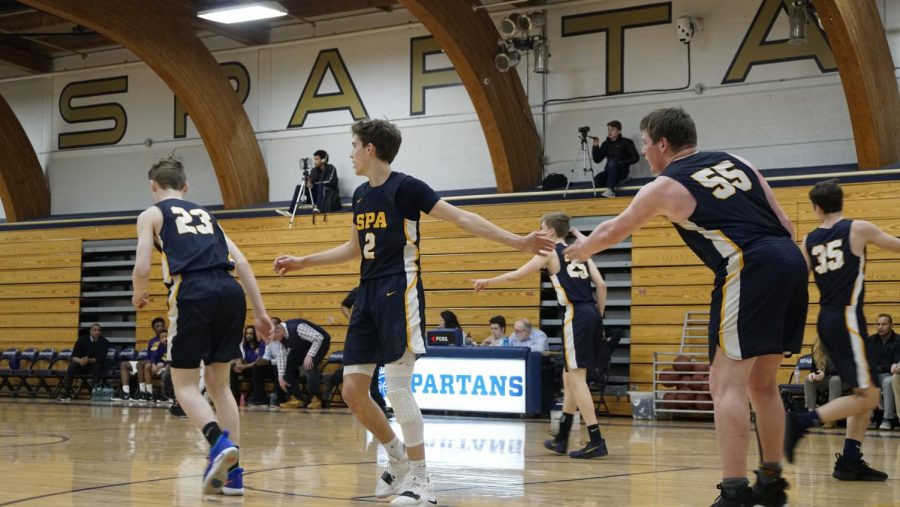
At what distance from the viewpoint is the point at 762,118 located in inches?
610

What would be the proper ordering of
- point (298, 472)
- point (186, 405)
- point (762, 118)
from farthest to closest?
point (762, 118)
point (298, 472)
point (186, 405)

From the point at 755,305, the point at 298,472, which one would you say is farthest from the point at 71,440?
the point at 755,305

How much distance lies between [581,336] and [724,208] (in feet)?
13.2

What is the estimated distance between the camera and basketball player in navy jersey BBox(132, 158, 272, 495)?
18.1 ft

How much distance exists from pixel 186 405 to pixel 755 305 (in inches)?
112

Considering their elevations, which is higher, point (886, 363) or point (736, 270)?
point (736, 270)

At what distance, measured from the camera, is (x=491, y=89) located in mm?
16375

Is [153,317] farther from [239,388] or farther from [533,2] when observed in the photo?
[533,2]

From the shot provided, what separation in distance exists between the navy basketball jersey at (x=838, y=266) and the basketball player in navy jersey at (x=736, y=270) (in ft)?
6.75

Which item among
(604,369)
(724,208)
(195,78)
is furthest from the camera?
(195,78)

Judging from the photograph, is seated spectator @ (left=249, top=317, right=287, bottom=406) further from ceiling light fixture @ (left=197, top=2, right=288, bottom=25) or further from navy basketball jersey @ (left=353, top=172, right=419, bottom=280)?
navy basketball jersey @ (left=353, top=172, right=419, bottom=280)

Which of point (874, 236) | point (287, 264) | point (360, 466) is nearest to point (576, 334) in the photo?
→ point (360, 466)

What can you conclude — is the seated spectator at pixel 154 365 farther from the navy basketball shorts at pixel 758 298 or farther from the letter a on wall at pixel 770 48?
the navy basketball shorts at pixel 758 298

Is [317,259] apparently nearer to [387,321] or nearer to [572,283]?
[387,321]
